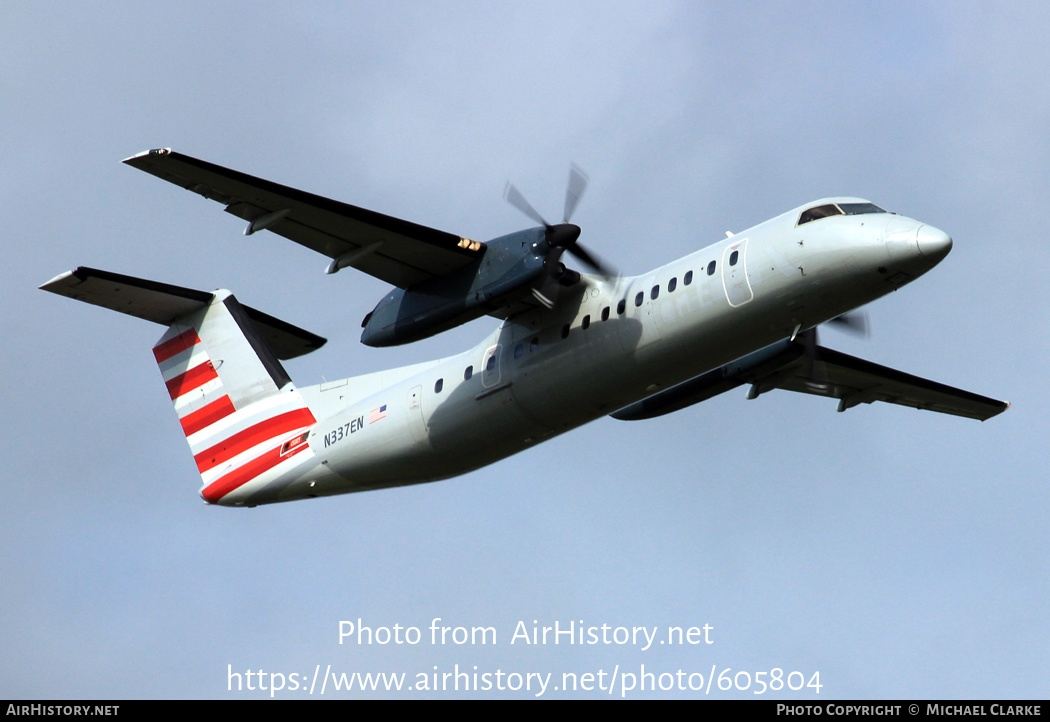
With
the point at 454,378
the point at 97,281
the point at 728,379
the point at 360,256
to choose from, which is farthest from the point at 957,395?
the point at 97,281

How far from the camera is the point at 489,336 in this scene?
17562mm

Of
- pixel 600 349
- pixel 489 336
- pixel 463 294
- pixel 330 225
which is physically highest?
pixel 330 225

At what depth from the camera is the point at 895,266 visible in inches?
573

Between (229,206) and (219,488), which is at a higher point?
(229,206)

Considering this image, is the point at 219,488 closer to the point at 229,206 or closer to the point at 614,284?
the point at 229,206

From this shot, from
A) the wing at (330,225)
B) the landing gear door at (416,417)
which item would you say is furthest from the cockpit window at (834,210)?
the landing gear door at (416,417)

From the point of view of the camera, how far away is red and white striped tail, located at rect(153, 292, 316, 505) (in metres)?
18.6

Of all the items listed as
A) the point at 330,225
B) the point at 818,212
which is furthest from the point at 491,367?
the point at 818,212

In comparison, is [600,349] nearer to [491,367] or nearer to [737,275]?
[491,367]

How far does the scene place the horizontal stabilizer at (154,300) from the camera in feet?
57.9

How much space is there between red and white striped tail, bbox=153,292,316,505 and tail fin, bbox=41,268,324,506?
15mm

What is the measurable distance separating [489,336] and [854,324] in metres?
5.04
